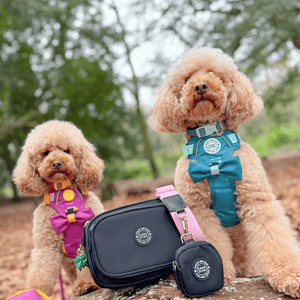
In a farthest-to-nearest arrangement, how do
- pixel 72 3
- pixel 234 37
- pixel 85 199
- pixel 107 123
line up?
pixel 107 123
pixel 72 3
pixel 234 37
pixel 85 199

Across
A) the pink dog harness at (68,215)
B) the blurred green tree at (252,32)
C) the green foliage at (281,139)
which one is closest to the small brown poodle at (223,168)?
the pink dog harness at (68,215)

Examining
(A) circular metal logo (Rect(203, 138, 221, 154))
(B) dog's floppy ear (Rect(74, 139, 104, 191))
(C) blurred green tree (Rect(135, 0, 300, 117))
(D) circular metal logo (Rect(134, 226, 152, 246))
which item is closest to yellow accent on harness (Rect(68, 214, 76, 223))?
(B) dog's floppy ear (Rect(74, 139, 104, 191))

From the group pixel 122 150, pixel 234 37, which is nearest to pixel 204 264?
pixel 234 37

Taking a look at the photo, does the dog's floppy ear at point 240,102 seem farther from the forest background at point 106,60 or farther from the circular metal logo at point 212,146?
the forest background at point 106,60

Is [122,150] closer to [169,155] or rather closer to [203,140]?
[169,155]

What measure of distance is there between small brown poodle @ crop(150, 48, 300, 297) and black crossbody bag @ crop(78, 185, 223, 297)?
10.4 inches

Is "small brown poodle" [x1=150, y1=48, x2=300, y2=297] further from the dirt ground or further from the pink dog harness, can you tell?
the pink dog harness

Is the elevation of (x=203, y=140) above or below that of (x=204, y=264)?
above

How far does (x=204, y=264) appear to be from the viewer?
1435 millimetres

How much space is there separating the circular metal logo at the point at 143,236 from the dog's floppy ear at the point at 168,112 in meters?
0.81

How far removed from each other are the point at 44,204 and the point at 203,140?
55.9 inches

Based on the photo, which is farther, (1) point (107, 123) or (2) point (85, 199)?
(1) point (107, 123)

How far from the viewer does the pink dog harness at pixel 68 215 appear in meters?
2.06

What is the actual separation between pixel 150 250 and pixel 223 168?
707 millimetres
